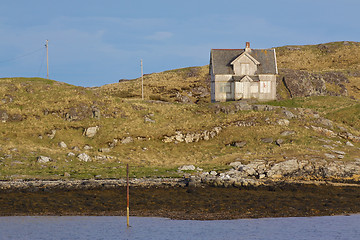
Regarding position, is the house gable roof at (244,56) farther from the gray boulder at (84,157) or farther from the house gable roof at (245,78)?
the gray boulder at (84,157)

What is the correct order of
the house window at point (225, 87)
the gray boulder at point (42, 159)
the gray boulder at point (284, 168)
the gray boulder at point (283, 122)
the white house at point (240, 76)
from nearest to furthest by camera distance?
the gray boulder at point (284, 168)
the gray boulder at point (42, 159)
the gray boulder at point (283, 122)
the white house at point (240, 76)
the house window at point (225, 87)

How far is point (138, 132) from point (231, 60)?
2914 centimetres

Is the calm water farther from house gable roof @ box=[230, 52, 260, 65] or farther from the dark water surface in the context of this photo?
house gable roof @ box=[230, 52, 260, 65]

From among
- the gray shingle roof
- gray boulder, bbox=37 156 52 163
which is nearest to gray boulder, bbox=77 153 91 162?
gray boulder, bbox=37 156 52 163

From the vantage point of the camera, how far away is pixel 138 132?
207ft

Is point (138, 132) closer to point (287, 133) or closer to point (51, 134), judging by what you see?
point (51, 134)

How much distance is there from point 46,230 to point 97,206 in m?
6.71

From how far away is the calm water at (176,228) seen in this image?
27438 mm

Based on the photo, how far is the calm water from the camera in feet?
90.0

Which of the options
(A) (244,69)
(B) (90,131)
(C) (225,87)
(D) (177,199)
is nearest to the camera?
(D) (177,199)

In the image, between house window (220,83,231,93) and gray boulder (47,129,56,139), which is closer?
gray boulder (47,129,56,139)

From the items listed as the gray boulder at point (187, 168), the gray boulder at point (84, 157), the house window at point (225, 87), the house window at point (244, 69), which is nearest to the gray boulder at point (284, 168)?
the gray boulder at point (187, 168)

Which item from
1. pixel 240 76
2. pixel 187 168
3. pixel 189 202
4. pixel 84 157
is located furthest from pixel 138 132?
pixel 189 202

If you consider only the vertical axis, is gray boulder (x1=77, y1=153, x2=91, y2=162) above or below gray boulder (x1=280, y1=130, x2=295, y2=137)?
below
